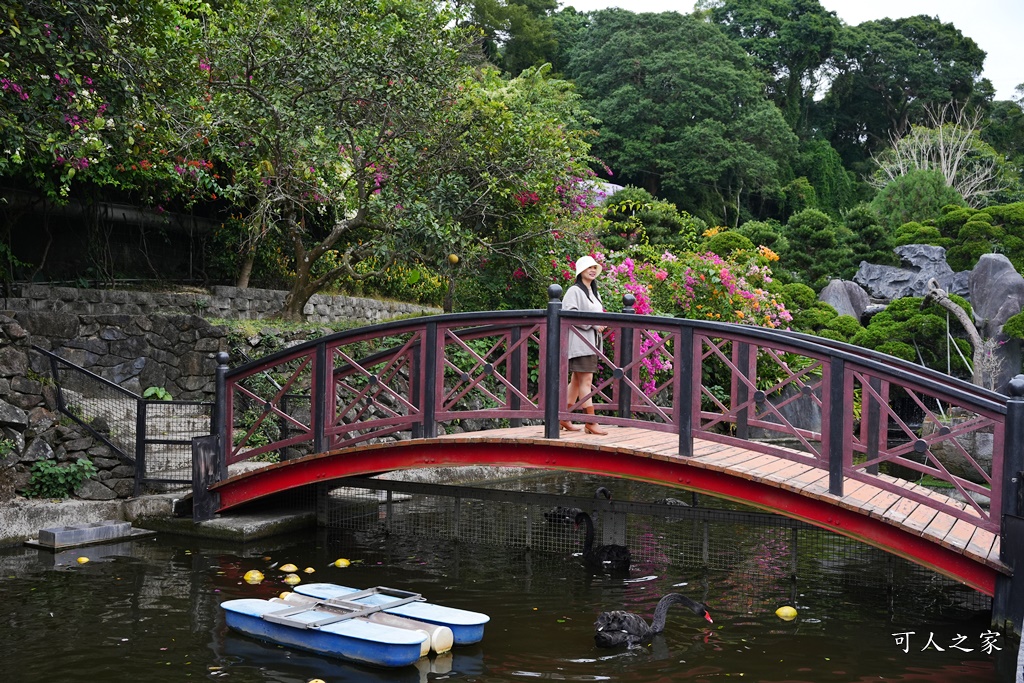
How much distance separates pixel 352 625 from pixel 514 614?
159cm

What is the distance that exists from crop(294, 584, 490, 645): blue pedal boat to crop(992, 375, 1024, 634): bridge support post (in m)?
3.68

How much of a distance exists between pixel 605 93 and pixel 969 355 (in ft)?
64.5

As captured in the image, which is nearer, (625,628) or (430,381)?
(625,628)

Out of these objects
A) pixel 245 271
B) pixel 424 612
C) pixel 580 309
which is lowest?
pixel 424 612

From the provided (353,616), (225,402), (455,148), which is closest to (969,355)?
(455,148)

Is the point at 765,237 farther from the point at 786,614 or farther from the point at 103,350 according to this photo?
the point at 786,614

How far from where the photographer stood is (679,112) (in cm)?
3688

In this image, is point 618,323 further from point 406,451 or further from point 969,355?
point 969,355

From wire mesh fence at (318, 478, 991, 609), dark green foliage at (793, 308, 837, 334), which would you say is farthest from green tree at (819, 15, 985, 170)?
wire mesh fence at (318, 478, 991, 609)

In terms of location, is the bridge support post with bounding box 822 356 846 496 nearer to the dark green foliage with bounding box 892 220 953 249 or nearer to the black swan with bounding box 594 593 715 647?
the black swan with bounding box 594 593 715 647

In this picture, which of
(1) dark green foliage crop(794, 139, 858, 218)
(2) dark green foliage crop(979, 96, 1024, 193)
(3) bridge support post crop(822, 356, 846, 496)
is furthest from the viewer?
(2) dark green foliage crop(979, 96, 1024, 193)

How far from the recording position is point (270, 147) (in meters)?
13.9

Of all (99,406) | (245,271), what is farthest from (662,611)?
(245,271)

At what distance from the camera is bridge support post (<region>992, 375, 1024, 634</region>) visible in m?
6.56
